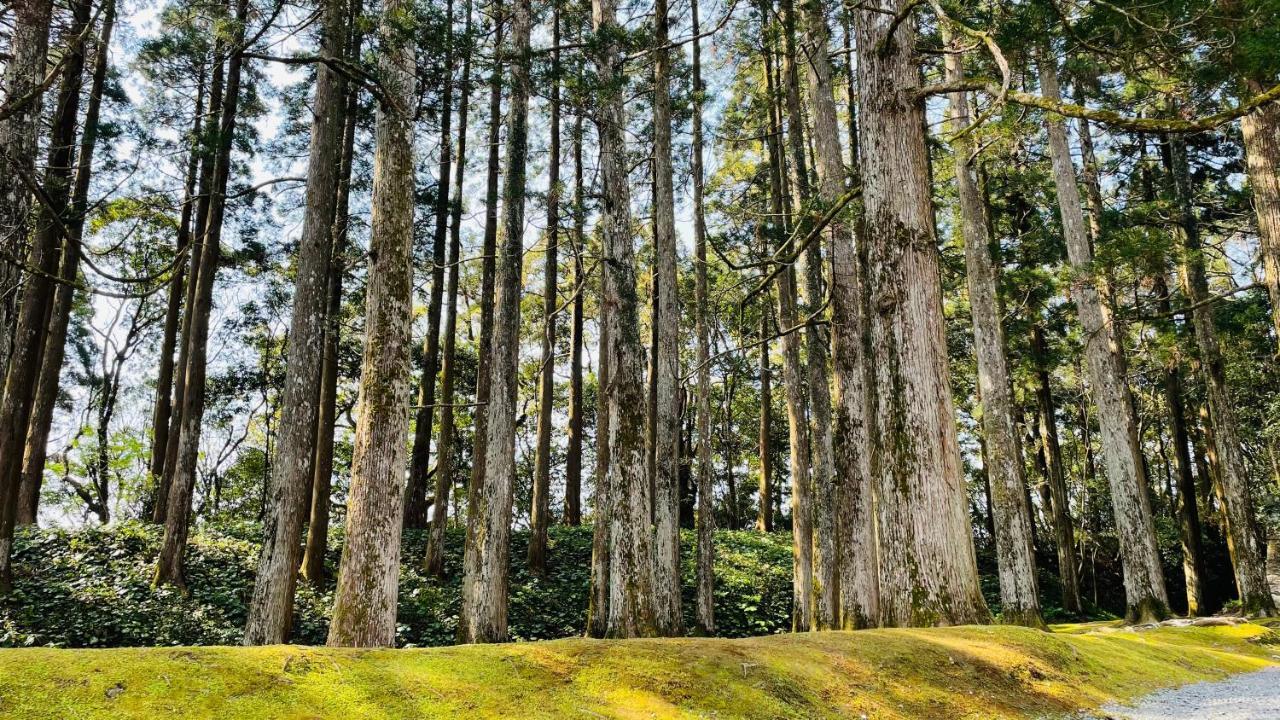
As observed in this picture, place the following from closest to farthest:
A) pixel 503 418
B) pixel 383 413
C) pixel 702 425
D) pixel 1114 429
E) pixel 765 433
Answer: pixel 383 413 < pixel 503 418 < pixel 702 425 < pixel 1114 429 < pixel 765 433

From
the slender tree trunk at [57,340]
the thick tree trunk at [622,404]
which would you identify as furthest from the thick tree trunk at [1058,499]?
the slender tree trunk at [57,340]

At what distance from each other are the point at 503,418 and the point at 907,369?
6358 mm

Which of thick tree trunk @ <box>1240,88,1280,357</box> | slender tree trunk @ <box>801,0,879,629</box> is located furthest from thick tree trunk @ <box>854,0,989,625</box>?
thick tree trunk @ <box>1240,88,1280,357</box>

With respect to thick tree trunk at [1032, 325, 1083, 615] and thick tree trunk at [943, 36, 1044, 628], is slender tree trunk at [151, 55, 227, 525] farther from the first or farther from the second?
thick tree trunk at [1032, 325, 1083, 615]

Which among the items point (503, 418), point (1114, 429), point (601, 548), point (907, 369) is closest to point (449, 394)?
point (503, 418)

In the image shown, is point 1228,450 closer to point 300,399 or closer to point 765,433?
point 765,433

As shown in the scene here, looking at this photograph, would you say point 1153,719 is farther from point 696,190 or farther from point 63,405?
point 63,405

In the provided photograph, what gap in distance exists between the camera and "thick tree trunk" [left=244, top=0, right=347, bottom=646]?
8742mm

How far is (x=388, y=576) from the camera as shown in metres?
6.02

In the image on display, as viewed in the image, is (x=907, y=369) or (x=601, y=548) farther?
(x=601, y=548)

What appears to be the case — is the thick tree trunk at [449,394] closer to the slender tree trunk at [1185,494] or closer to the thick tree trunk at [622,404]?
the thick tree trunk at [622,404]

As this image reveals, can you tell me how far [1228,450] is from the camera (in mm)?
12602

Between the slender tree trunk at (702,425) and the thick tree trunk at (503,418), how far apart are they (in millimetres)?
2931

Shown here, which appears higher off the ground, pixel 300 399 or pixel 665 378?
pixel 665 378
